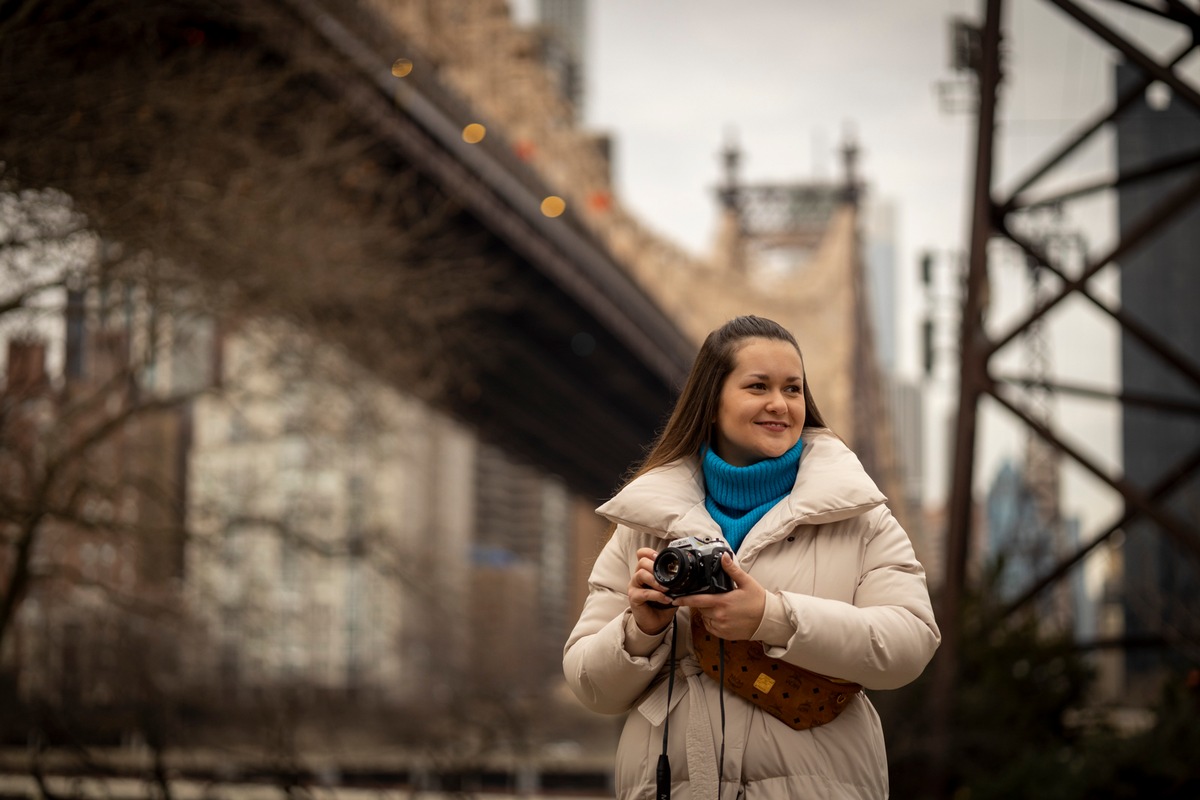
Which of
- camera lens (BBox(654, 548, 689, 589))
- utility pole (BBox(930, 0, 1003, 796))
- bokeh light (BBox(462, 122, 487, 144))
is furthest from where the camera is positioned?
bokeh light (BBox(462, 122, 487, 144))

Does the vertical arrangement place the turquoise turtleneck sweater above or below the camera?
above

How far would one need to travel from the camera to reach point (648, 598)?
6.68 ft

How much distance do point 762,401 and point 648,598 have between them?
346 millimetres

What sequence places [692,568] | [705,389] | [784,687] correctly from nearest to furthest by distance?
1. [692,568]
2. [784,687]
3. [705,389]

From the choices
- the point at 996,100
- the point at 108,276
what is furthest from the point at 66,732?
the point at 996,100

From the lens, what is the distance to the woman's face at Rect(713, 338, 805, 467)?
219 centimetres

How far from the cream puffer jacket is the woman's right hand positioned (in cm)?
5

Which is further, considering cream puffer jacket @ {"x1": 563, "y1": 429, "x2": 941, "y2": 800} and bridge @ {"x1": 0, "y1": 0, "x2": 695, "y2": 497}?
bridge @ {"x1": 0, "y1": 0, "x2": 695, "y2": 497}

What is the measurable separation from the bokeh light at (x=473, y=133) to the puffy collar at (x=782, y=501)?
A: 1305 centimetres

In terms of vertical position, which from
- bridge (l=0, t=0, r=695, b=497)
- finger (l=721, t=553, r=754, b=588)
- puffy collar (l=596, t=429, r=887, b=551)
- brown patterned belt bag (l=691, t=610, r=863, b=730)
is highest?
bridge (l=0, t=0, r=695, b=497)

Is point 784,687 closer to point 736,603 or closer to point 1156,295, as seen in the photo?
point 736,603

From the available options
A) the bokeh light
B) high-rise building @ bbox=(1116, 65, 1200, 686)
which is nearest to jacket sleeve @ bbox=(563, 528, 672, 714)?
the bokeh light

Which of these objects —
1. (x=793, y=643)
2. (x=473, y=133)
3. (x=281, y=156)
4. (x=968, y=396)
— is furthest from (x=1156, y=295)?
(x=793, y=643)

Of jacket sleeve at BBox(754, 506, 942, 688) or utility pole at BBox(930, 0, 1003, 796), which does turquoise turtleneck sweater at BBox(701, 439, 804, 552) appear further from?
utility pole at BBox(930, 0, 1003, 796)
